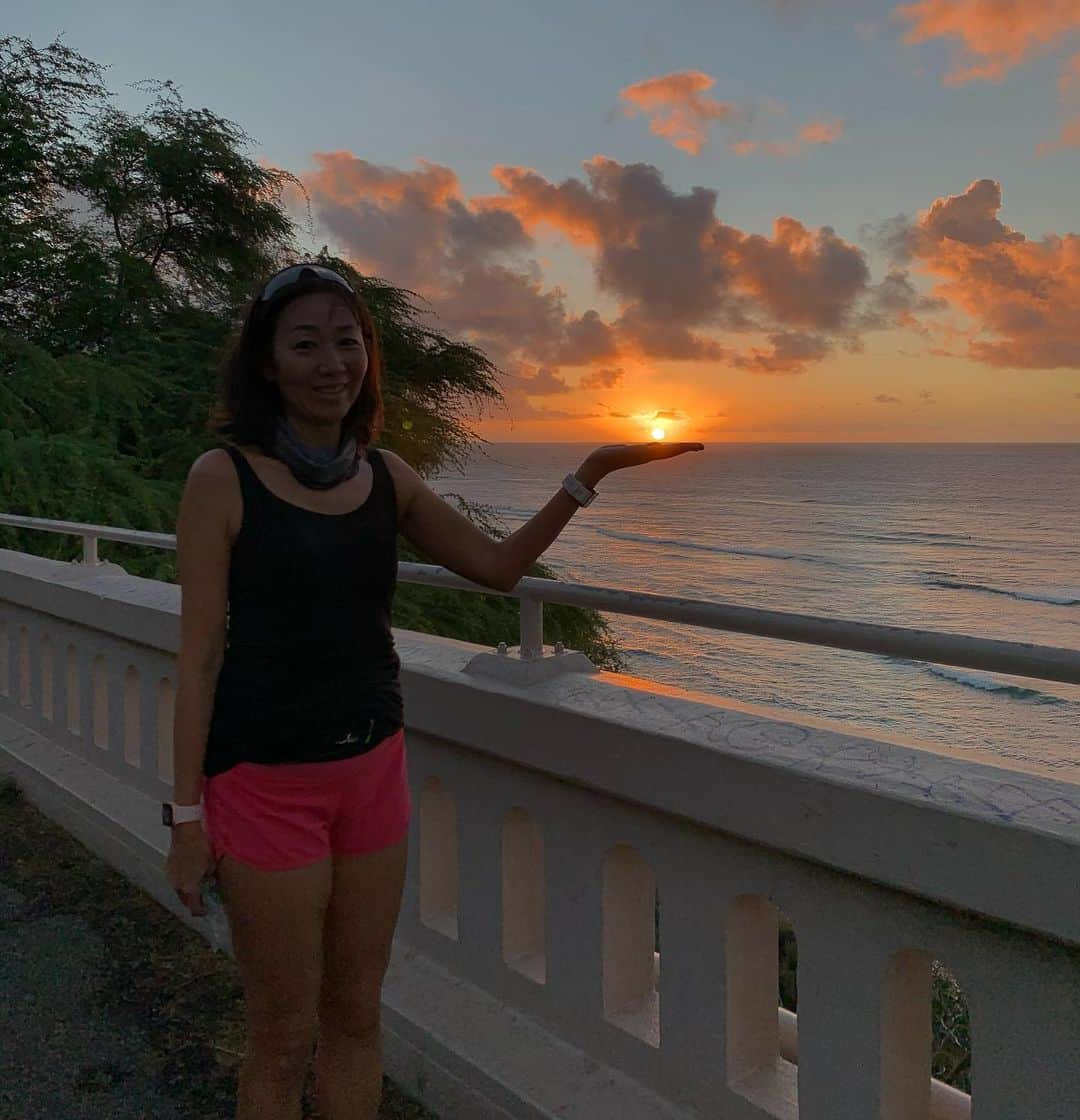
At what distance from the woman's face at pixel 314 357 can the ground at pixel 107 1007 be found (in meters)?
1.77

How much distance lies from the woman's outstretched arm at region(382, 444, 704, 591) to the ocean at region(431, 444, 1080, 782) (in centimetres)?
57

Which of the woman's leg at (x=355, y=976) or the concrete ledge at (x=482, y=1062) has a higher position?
the woman's leg at (x=355, y=976)

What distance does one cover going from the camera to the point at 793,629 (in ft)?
6.62

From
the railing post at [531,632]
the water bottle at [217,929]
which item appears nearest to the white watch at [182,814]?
the railing post at [531,632]

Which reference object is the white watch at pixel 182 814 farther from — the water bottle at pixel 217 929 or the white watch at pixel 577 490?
the water bottle at pixel 217 929

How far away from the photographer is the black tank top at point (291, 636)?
2.02 m

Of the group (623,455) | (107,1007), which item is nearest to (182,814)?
(623,455)

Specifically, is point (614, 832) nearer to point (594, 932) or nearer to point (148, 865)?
point (594, 932)

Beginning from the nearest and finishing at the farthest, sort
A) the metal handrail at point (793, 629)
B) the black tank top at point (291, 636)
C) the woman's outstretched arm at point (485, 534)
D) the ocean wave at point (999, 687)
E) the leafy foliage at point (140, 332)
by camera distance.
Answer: the metal handrail at point (793, 629) → the black tank top at point (291, 636) → the woman's outstretched arm at point (485, 534) → the leafy foliage at point (140, 332) → the ocean wave at point (999, 687)

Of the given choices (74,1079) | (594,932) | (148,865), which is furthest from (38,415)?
(594,932)

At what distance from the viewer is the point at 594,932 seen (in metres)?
2.50

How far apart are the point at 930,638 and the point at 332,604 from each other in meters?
0.99

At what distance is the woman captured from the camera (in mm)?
2027

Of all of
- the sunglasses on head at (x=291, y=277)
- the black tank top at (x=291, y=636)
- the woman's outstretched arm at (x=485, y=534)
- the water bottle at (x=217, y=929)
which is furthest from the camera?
the water bottle at (x=217, y=929)
